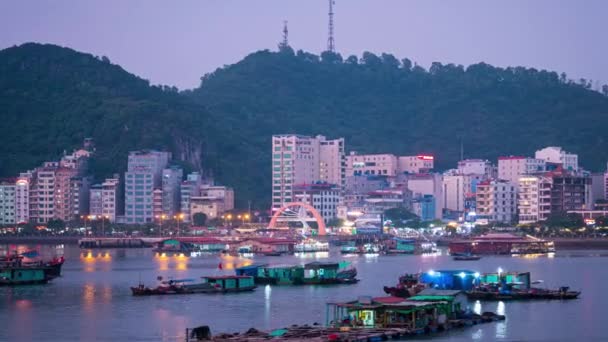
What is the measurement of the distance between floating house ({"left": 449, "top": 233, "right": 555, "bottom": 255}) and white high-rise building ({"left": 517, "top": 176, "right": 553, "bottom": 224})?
22.5m

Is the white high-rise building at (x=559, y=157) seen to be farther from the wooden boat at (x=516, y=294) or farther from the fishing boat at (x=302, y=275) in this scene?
the wooden boat at (x=516, y=294)

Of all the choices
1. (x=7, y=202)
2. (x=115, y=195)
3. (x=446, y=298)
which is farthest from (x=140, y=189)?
(x=446, y=298)

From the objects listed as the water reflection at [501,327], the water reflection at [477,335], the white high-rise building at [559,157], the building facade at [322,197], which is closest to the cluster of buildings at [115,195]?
the building facade at [322,197]

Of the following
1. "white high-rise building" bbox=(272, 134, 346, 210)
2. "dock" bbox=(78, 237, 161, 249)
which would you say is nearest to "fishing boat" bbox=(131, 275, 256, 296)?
"dock" bbox=(78, 237, 161, 249)

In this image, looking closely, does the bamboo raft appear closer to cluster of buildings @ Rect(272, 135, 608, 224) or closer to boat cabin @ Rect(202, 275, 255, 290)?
boat cabin @ Rect(202, 275, 255, 290)

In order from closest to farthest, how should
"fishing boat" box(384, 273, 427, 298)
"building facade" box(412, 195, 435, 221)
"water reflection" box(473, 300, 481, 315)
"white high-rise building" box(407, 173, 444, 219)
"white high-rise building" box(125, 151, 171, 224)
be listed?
"water reflection" box(473, 300, 481, 315) → "fishing boat" box(384, 273, 427, 298) → "white high-rise building" box(125, 151, 171, 224) → "building facade" box(412, 195, 435, 221) → "white high-rise building" box(407, 173, 444, 219)

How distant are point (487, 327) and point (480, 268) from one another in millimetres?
32417

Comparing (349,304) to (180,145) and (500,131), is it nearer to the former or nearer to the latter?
(180,145)

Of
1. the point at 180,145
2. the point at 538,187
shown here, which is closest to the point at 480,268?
the point at 538,187

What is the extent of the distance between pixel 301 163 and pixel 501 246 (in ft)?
143

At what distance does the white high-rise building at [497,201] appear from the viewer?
12888 centimetres

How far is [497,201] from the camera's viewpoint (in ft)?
423

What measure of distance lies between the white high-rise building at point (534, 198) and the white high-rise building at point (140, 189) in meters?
37.6

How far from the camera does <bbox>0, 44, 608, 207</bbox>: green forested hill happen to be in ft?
471
